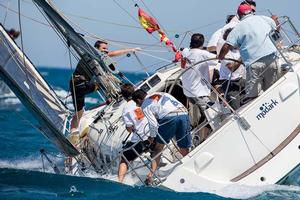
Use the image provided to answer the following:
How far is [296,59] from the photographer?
37.1 feet

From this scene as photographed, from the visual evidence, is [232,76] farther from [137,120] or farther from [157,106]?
[137,120]

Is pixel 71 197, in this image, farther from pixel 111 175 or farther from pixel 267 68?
pixel 267 68

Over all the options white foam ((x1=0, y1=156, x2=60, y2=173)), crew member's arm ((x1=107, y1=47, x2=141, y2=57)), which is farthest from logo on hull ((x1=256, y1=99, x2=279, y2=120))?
white foam ((x1=0, y1=156, x2=60, y2=173))

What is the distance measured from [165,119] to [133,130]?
1.56 ft

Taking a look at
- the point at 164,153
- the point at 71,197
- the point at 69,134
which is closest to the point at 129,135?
the point at 164,153

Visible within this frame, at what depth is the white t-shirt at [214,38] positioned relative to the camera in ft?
39.7

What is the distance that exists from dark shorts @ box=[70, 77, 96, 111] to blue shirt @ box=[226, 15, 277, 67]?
3.05 metres

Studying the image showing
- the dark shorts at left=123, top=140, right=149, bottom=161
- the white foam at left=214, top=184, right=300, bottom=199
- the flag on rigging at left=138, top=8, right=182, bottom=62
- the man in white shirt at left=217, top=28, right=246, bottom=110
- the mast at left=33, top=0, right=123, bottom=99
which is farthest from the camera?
the flag on rigging at left=138, top=8, right=182, bottom=62

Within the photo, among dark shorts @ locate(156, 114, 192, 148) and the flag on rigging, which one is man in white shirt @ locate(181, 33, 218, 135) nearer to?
dark shorts @ locate(156, 114, 192, 148)

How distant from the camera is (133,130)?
423 inches

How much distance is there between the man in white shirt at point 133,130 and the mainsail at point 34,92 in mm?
1198

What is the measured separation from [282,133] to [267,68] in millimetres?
910

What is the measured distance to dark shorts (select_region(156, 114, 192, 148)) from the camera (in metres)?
10.6

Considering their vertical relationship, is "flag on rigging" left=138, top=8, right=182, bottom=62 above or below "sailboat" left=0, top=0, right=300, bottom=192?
above
